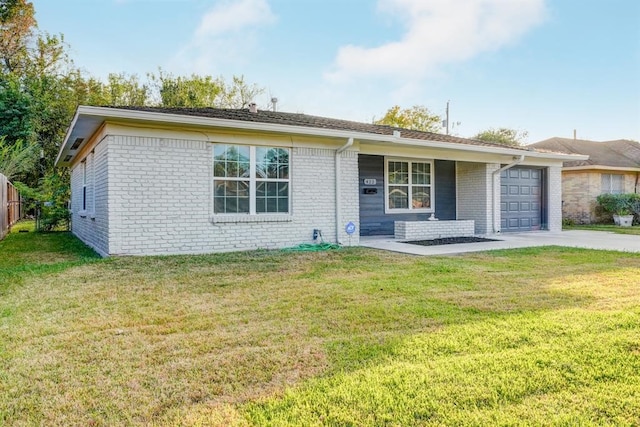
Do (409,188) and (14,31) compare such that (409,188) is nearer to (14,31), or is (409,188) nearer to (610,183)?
(610,183)

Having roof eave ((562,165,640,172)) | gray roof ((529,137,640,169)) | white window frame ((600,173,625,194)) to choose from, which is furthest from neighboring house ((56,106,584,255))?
gray roof ((529,137,640,169))

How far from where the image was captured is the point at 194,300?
Result: 4.47 metres

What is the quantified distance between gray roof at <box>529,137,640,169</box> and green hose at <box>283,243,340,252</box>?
1463cm

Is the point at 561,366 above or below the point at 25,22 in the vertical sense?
below

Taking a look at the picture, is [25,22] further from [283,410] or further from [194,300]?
[283,410]

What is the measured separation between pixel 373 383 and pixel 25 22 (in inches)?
1167

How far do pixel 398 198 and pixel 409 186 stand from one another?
547 mm

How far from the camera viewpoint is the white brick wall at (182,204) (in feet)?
24.2

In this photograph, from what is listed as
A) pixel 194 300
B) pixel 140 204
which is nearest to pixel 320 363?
pixel 194 300

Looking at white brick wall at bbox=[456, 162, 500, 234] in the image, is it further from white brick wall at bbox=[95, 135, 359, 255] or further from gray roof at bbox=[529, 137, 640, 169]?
gray roof at bbox=[529, 137, 640, 169]

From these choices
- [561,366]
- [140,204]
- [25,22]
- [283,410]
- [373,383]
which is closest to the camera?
[283,410]

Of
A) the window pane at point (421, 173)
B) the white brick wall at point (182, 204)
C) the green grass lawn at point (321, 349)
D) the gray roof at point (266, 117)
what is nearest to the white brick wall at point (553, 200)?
the window pane at point (421, 173)

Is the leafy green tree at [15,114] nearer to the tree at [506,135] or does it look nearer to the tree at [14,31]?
the tree at [14,31]

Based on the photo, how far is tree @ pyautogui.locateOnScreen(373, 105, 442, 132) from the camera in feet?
101
